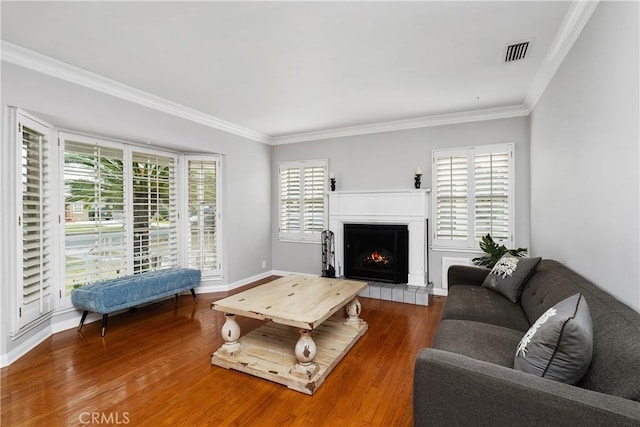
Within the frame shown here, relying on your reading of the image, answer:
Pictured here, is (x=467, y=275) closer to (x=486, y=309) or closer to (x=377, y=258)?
(x=486, y=309)

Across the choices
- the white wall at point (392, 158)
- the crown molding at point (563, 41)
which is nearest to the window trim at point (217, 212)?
the white wall at point (392, 158)

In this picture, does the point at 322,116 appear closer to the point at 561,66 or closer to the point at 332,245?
the point at 332,245

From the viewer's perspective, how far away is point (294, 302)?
8.82ft

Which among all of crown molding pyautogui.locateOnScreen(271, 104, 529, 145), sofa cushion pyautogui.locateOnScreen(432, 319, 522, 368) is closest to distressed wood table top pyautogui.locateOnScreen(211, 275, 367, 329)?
sofa cushion pyautogui.locateOnScreen(432, 319, 522, 368)

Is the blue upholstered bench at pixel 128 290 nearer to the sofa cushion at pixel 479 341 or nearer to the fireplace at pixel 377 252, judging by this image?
the fireplace at pixel 377 252

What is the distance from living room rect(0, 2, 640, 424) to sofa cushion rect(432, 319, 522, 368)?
23.8 inches

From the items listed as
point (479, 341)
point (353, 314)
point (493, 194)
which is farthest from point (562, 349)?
point (493, 194)

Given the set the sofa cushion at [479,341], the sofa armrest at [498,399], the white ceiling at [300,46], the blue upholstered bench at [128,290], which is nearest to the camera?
the sofa armrest at [498,399]

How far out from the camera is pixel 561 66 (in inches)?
103

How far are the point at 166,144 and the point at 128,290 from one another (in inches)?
74.6

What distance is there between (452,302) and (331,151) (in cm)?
343

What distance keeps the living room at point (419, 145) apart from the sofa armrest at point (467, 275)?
630 millimetres

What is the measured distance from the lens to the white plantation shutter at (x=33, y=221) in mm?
2732

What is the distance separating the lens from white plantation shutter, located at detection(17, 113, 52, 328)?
2.73 meters
